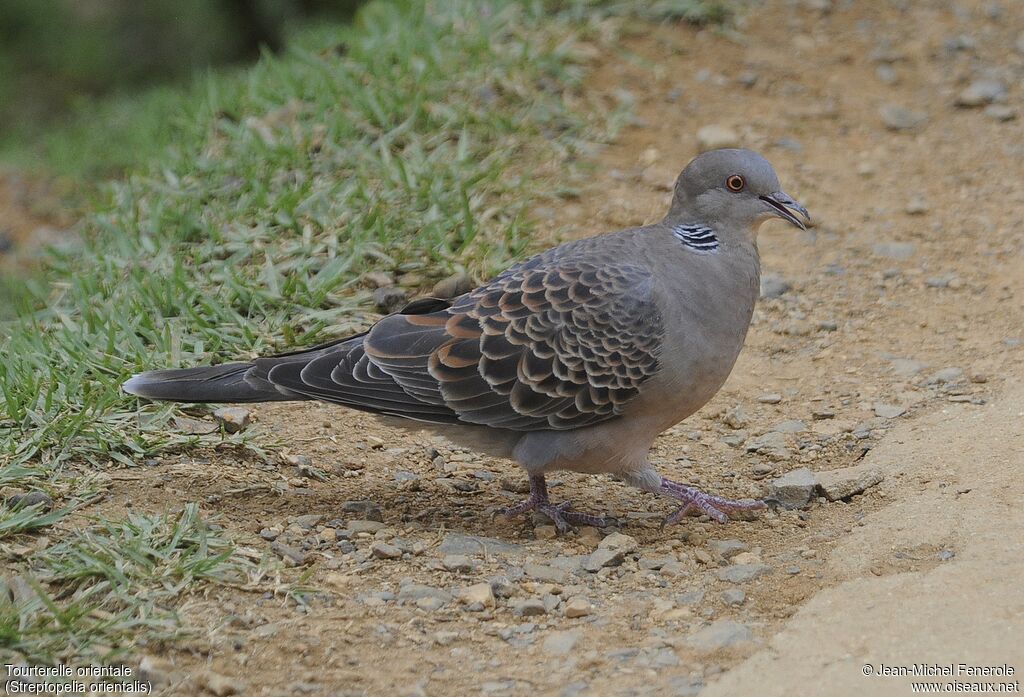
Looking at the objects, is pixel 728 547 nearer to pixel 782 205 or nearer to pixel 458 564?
pixel 458 564

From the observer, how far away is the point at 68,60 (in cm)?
1164

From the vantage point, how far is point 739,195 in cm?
433

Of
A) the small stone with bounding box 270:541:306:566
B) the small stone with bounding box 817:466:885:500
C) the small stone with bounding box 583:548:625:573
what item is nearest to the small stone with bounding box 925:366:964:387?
the small stone with bounding box 817:466:885:500

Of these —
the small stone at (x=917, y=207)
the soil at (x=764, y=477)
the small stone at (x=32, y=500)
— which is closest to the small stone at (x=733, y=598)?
the soil at (x=764, y=477)

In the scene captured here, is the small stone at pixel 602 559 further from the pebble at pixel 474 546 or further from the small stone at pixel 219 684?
the small stone at pixel 219 684

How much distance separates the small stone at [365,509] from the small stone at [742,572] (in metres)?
1.14

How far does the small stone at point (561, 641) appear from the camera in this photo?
11.0 ft

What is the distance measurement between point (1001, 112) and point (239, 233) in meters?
4.31

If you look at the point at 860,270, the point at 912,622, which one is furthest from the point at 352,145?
the point at 912,622

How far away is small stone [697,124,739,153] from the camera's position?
22.0 ft

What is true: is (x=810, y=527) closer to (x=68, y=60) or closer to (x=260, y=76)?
(x=260, y=76)

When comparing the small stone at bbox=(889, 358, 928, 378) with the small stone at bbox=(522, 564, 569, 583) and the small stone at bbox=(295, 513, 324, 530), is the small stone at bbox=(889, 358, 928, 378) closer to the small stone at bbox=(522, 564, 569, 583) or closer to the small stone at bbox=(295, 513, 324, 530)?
the small stone at bbox=(522, 564, 569, 583)

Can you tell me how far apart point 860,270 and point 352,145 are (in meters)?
2.64

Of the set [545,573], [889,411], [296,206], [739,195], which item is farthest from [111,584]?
[889,411]
